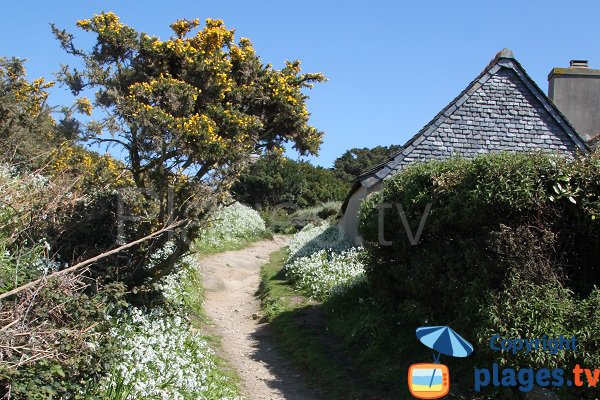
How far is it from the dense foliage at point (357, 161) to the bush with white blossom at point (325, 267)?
39.2 metres

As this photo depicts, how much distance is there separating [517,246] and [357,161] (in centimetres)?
5302

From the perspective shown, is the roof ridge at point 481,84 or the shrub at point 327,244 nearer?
the roof ridge at point 481,84

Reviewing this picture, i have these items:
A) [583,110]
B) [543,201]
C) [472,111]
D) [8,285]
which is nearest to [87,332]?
[8,285]

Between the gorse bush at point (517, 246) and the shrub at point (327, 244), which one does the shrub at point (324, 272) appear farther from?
the gorse bush at point (517, 246)

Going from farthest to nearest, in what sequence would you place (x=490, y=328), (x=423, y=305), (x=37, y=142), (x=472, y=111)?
(x=37, y=142), (x=472, y=111), (x=423, y=305), (x=490, y=328)

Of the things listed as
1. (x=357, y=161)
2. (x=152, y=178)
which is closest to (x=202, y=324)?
(x=152, y=178)

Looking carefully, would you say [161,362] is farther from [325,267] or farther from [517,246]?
[325,267]

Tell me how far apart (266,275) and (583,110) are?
35.5 ft

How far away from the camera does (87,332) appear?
558 cm

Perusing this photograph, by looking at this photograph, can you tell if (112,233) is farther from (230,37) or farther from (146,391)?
(230,37)

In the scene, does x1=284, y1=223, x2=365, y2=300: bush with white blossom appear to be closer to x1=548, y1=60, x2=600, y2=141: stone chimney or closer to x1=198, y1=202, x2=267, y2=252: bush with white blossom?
x1=198, y1=202, x2=267, y2=252: bush with white blossom

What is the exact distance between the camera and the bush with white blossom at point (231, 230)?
19.9m

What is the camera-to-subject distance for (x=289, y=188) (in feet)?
126

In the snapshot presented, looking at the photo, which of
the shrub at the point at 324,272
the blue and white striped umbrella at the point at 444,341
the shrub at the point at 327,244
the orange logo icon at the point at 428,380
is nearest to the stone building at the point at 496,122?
the shrub at the point at 324,272
